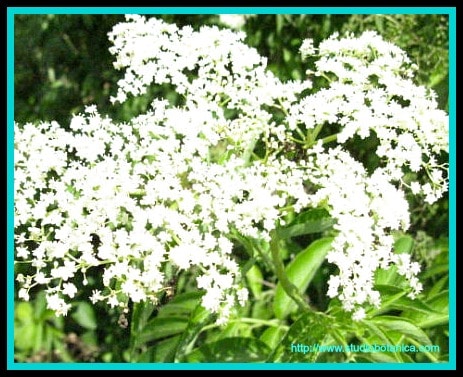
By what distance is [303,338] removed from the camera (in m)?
1.87

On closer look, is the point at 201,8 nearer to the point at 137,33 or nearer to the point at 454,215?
the point at 137,33

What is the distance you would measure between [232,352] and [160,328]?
0.22 m

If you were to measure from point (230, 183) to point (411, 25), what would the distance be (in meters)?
Result: 1.07

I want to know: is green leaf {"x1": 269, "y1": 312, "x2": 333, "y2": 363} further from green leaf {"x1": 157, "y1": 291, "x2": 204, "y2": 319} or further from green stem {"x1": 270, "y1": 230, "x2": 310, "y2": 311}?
green leaf {"x1": 157, "y1": 291, "x2": 204, "y2": 319}

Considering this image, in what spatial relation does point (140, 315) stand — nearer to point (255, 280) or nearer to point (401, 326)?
point (255, 280)

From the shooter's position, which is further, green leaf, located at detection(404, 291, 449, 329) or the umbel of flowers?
green leaf, located at detection(404, 291, 449, 329)

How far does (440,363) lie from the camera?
208 cm

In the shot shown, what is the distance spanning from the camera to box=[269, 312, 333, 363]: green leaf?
185 cm

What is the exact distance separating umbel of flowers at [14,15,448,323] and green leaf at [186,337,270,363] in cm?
27

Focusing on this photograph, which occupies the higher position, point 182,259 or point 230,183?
point 230,183

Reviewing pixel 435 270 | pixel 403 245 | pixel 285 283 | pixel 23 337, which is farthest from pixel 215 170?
pixel 23 337

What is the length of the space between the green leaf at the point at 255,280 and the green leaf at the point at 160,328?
0.37 metres

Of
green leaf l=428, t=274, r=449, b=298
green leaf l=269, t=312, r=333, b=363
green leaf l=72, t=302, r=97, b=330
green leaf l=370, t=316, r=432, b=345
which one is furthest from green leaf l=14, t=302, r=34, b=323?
green leaf l=428, t=274, r=449, b=298

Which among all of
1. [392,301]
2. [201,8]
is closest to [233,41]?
[201,8]
